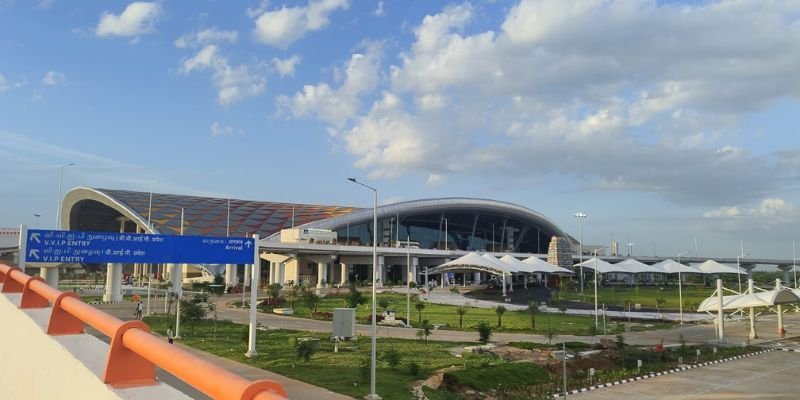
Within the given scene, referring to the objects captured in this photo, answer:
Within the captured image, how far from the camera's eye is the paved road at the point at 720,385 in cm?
2208

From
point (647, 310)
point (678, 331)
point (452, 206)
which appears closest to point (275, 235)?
point (452, 206)

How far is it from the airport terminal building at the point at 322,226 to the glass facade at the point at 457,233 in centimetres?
23

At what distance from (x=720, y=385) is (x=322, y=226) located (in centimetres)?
8121

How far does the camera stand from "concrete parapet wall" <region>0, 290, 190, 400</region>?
13.2ft

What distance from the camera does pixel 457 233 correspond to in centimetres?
13300

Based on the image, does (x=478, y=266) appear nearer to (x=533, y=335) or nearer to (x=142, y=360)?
(x=533, y=335)

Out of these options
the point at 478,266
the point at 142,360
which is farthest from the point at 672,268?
the point at 142,360

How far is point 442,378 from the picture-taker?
22.6 metres

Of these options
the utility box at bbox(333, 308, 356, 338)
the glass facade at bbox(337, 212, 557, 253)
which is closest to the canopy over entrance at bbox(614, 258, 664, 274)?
the glass facade at bbox(337, 212, 557, 253)

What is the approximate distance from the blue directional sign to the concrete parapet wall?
17.9 metres

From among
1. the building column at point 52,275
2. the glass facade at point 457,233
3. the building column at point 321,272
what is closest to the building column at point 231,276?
the building column at point 321,272

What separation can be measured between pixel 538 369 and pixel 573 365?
259 cm

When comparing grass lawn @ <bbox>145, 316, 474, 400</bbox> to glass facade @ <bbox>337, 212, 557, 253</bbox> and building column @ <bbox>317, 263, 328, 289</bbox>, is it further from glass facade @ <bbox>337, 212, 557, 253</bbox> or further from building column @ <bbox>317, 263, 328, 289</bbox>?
glass facade @ <bbox>337, 212, 557, 253</bbox>

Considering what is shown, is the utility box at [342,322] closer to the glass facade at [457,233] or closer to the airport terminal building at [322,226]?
the airport terminal building at [322,226]
